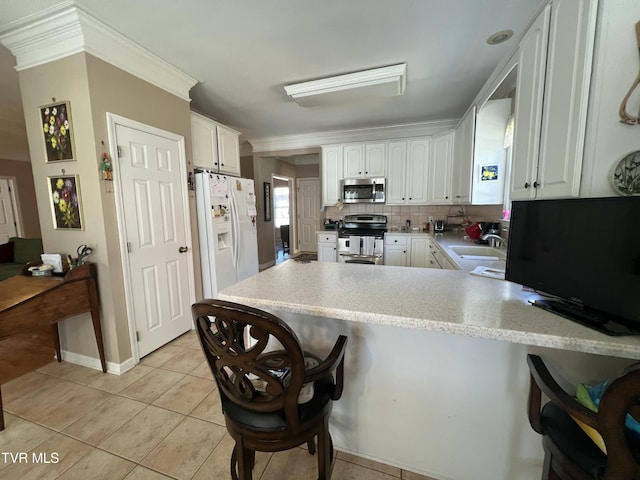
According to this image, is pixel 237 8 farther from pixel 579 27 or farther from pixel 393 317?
pixel 393 317

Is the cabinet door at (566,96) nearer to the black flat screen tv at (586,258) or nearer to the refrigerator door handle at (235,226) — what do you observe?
the black flat screen tv at (586,258)

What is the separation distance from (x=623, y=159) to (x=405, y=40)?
5.49 ft

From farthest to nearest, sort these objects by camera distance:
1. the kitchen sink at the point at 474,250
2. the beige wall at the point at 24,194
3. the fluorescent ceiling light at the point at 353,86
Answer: the beige wall at the point at 24,194 < the kitchen sink at the point at 474,250 < the fluorescent ceiling light at the point at 353,86

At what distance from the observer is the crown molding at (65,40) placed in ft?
5.45

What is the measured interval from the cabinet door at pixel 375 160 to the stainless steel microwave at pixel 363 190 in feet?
0.36

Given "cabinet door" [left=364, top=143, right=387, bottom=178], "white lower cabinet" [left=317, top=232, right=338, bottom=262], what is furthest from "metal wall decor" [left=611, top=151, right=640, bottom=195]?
"white lower cabinet" [left=317, top=232, right=338, bottom=262]

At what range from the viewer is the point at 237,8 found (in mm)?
1631

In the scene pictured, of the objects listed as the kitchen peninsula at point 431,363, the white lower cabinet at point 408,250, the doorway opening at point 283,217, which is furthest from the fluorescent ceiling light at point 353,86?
the doorway opening at point 283,217

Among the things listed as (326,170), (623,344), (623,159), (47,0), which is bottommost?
(623,344)

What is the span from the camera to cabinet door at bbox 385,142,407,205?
162 inches

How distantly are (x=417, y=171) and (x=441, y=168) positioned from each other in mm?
348

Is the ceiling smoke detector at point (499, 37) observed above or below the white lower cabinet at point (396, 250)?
above

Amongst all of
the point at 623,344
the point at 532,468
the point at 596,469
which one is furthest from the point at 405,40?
the point at 532,468

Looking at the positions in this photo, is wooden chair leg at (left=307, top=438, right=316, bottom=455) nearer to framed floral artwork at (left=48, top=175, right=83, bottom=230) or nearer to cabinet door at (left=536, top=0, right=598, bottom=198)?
cabinet door at (left=536, top=0, right=598, bottom=198)
